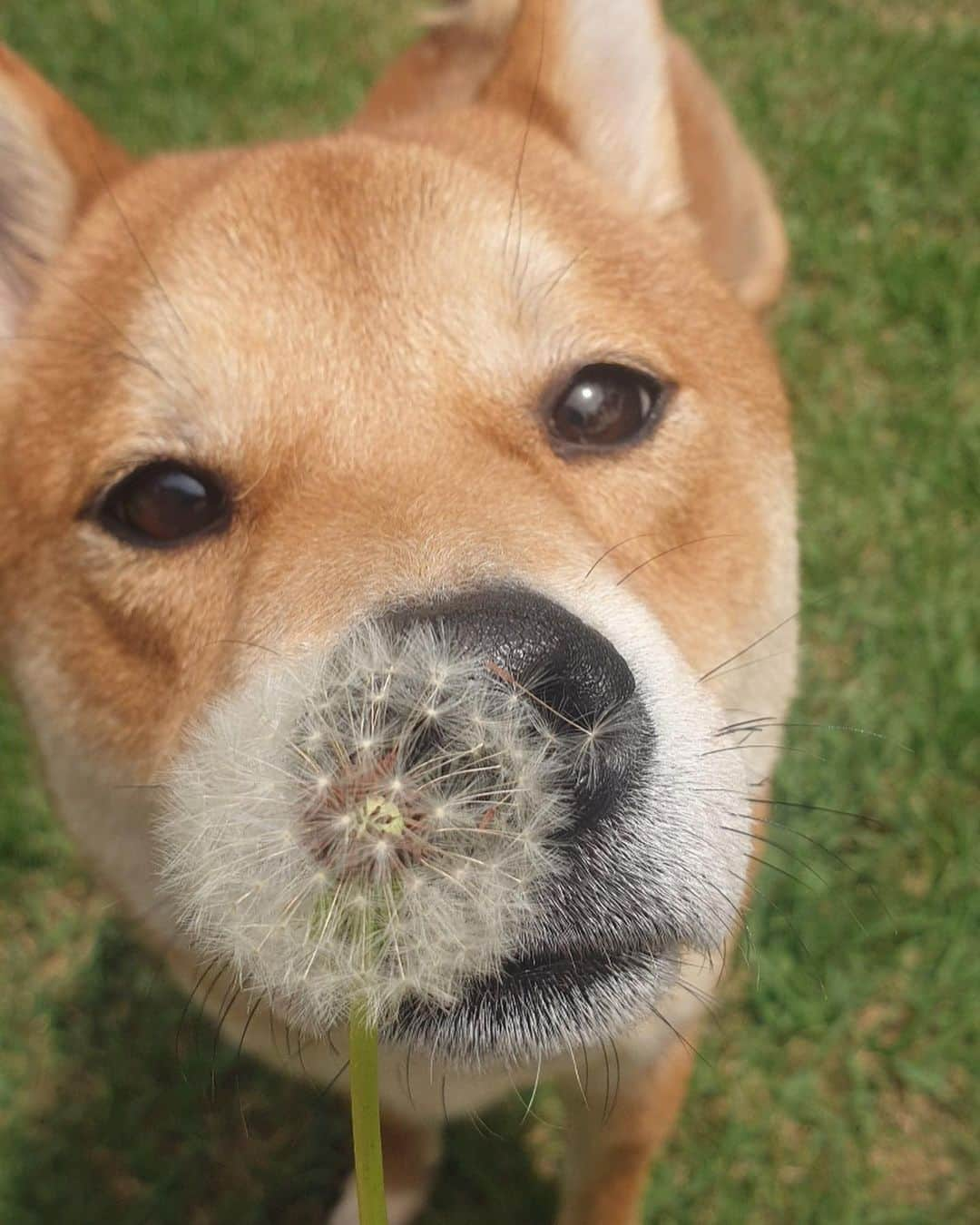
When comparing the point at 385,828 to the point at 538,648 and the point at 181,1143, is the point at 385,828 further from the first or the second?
the point at 181,1143

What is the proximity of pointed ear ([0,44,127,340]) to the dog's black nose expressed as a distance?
1.61 meters

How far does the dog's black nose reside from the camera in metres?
1.24

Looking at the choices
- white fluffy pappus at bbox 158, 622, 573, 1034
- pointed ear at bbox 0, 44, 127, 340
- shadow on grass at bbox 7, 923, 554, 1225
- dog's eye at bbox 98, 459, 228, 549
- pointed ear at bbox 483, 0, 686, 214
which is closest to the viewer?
white fluffy pappus at bbox 158, 622, 573, 1034

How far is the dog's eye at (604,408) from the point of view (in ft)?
6.44

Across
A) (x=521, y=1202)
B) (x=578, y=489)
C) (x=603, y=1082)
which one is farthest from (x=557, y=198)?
(x=521, y=1202)

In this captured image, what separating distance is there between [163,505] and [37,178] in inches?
37.5

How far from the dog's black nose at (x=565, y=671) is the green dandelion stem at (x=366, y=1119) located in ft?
1.09

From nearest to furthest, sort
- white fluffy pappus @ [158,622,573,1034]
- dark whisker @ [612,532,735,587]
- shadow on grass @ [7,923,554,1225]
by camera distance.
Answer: white fluffy pappus @ [158,622,573,1034]
dark whisker @ [612,532,735,587]
shadow on grass @ [7,923,554,1225]

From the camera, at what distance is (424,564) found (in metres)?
1.41

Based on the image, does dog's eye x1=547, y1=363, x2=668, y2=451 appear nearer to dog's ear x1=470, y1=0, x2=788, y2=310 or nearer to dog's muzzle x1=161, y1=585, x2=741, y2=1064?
dog's muzzle x1=161, y1=585, x2=741, y2=1064

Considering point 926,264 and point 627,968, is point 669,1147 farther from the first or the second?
point 926,264

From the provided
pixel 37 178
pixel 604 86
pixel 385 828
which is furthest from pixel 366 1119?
pixel 604 86

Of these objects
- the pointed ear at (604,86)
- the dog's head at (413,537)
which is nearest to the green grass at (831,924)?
the dog's head at (413,537)

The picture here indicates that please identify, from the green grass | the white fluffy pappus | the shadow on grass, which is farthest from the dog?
the green grass
